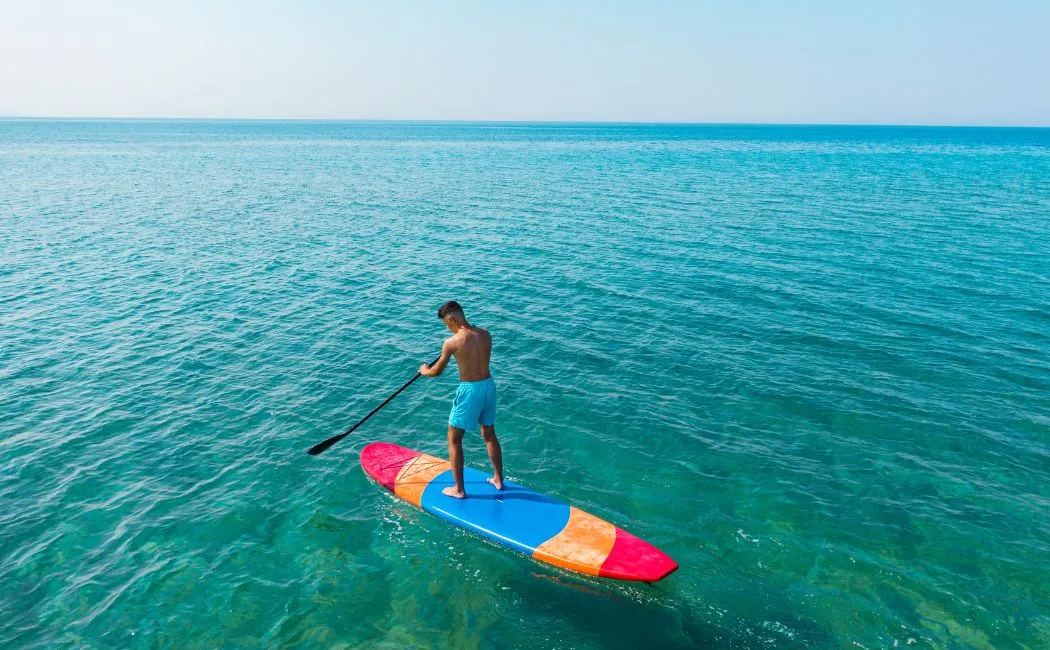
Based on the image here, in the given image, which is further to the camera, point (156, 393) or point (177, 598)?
point (156, 393)

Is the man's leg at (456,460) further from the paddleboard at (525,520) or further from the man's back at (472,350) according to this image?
the man's back at (472,350)

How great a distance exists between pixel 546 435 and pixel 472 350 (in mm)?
5105

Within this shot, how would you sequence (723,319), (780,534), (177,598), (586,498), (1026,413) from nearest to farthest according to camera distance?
(177,598)
(780,534)
(586,498)
(1026,413)
(723,319)

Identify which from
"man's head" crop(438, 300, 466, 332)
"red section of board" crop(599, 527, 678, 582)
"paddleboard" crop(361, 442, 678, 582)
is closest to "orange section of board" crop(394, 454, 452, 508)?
"paddleboard" crop(361, 442, 678, 582)

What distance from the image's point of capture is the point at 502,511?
1084cm

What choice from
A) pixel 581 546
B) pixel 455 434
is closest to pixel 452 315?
pixel 455 434

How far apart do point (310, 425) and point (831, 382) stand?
14028 mm

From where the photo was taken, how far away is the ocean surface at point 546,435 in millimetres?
9273

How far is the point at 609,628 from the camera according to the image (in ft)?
29.0

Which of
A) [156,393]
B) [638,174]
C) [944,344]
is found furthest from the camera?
[638,174]

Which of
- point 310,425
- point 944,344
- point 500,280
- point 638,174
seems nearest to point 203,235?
point 500,280

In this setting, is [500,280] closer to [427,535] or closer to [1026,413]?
[427,535]

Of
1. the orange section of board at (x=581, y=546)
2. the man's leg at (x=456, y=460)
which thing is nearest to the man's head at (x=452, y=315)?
the man's leg at (x=456, y=460)

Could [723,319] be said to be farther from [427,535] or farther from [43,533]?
[43,533]
